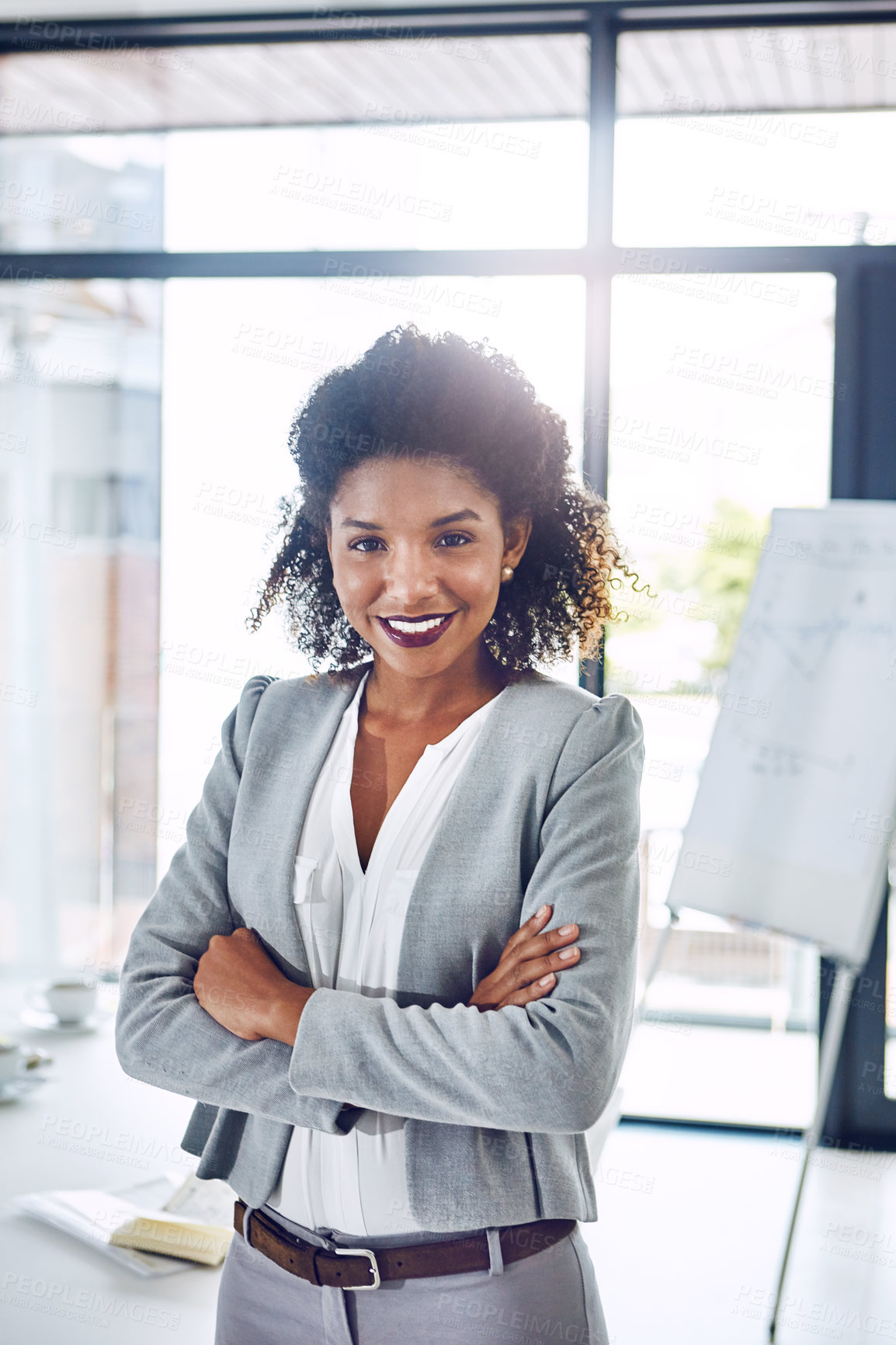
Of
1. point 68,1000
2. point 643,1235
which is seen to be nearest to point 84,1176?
point 68,1000

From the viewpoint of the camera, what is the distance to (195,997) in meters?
1.21

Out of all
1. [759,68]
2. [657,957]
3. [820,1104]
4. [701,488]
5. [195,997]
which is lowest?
[820,1104]

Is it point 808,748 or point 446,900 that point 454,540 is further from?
point 808,748

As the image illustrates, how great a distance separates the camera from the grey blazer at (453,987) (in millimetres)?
1058

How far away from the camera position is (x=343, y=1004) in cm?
109

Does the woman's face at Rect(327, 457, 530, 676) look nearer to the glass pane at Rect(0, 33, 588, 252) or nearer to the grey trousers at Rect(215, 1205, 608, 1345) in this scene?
the grey trousers at Rect(215, 1205, 608, 1345)

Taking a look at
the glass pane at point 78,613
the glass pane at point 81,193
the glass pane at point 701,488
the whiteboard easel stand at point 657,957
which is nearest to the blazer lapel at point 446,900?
the whiteboard easel stand at point 657,957

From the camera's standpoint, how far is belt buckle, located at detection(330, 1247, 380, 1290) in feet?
3.46

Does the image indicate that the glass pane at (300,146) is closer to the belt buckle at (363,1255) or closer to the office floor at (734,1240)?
the office floor at (734,1240)

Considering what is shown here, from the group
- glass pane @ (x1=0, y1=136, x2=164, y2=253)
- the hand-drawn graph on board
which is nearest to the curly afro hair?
the hand-drawn graph on board

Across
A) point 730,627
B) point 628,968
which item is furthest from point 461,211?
point 628,968

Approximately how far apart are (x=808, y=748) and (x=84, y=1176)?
2.09m

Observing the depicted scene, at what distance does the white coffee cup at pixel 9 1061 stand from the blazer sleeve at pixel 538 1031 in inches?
92.4

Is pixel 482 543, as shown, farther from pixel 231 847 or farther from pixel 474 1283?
pixel 474 1283
